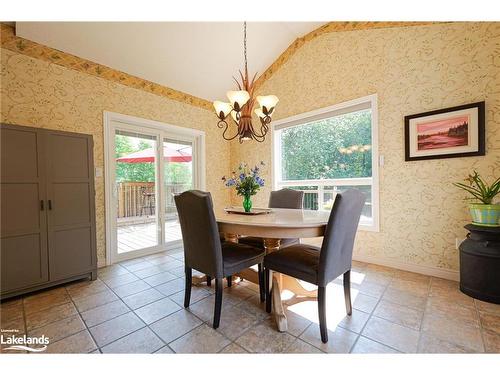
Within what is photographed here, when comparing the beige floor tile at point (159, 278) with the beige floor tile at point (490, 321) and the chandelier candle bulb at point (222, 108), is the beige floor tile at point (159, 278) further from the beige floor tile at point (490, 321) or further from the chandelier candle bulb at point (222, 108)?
the beige floor tile at point (490, 321)

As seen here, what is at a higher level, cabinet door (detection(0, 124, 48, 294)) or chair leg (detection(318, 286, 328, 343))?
cabinet door (detection(0, 124, 48, 294))

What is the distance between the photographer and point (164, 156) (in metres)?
3.47

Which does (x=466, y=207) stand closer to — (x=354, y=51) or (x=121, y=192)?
(x=354, y=51)

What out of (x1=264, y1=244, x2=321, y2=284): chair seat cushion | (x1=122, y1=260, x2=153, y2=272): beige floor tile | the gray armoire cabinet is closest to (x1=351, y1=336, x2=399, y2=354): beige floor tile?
(x1=264, y1=244, x2=321, y2=284): chair seat cushion

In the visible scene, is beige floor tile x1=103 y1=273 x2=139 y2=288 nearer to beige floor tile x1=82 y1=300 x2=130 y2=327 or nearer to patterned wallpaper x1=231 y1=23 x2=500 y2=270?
beige floor tile x1=82 y1=300 x2=130 y2=327

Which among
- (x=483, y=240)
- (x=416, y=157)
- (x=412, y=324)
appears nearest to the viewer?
(x=412, y=324)

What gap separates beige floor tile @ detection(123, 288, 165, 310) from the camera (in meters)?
1.87

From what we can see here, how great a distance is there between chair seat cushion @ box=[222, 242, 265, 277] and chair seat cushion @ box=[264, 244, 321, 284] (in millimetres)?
115

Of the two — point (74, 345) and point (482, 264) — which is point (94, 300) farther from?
point (482, 264)

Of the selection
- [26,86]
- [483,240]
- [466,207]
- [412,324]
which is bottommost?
[412,324]

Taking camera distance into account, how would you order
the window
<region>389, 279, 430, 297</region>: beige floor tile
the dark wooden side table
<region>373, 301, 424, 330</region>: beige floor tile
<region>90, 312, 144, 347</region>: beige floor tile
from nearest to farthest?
1. <region>90, 312, 144, 347</region>: beige floor tile
2. <region>373, 301, 424, 330</region>: beige floor tile
3. the dark wooden side table
4. <region>389, 279, 430, 297</region>: beige floor tile
5. the window
